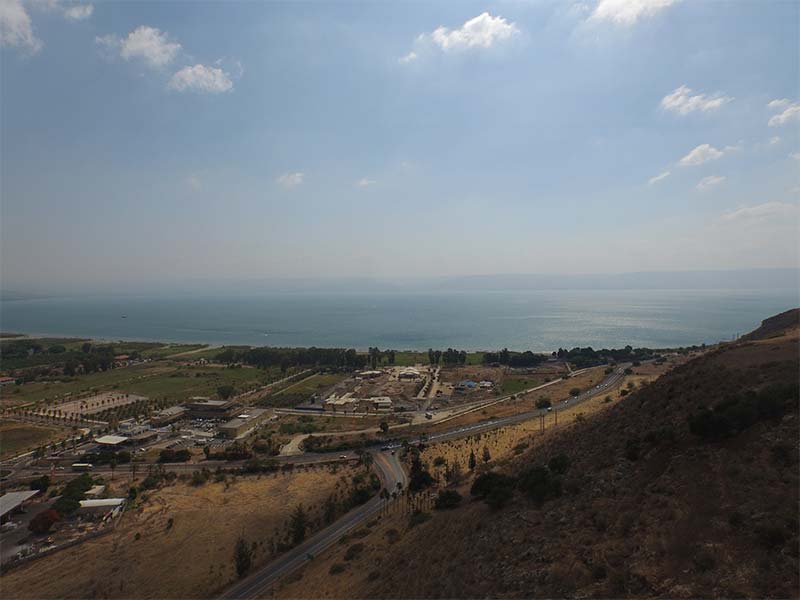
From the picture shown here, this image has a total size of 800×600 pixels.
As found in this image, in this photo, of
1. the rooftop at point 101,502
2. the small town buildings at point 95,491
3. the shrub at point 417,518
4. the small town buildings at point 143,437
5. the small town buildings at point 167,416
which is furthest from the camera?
the small town buildings at point 167,416

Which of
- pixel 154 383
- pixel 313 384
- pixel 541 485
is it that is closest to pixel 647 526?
pixel 541 485

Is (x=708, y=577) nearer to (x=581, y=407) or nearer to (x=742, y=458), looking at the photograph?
(x=742, y=458)

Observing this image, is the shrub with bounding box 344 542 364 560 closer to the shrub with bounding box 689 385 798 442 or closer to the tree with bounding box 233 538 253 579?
the tree with bounding box 233 538 253 579

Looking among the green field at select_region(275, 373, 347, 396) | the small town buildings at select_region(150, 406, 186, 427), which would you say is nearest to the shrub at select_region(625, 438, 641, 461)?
the small town buildings at select_region(150, 406, 186, 427)

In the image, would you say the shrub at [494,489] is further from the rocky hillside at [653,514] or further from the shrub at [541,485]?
the shrub at [541,485]

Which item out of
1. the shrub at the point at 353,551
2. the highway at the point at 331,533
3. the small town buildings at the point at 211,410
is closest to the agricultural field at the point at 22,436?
the small town buildings at the point at 211,410

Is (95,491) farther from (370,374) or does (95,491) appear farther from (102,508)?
(370,374)

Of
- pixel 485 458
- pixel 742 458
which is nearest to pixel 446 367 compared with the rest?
pixel 485 458
